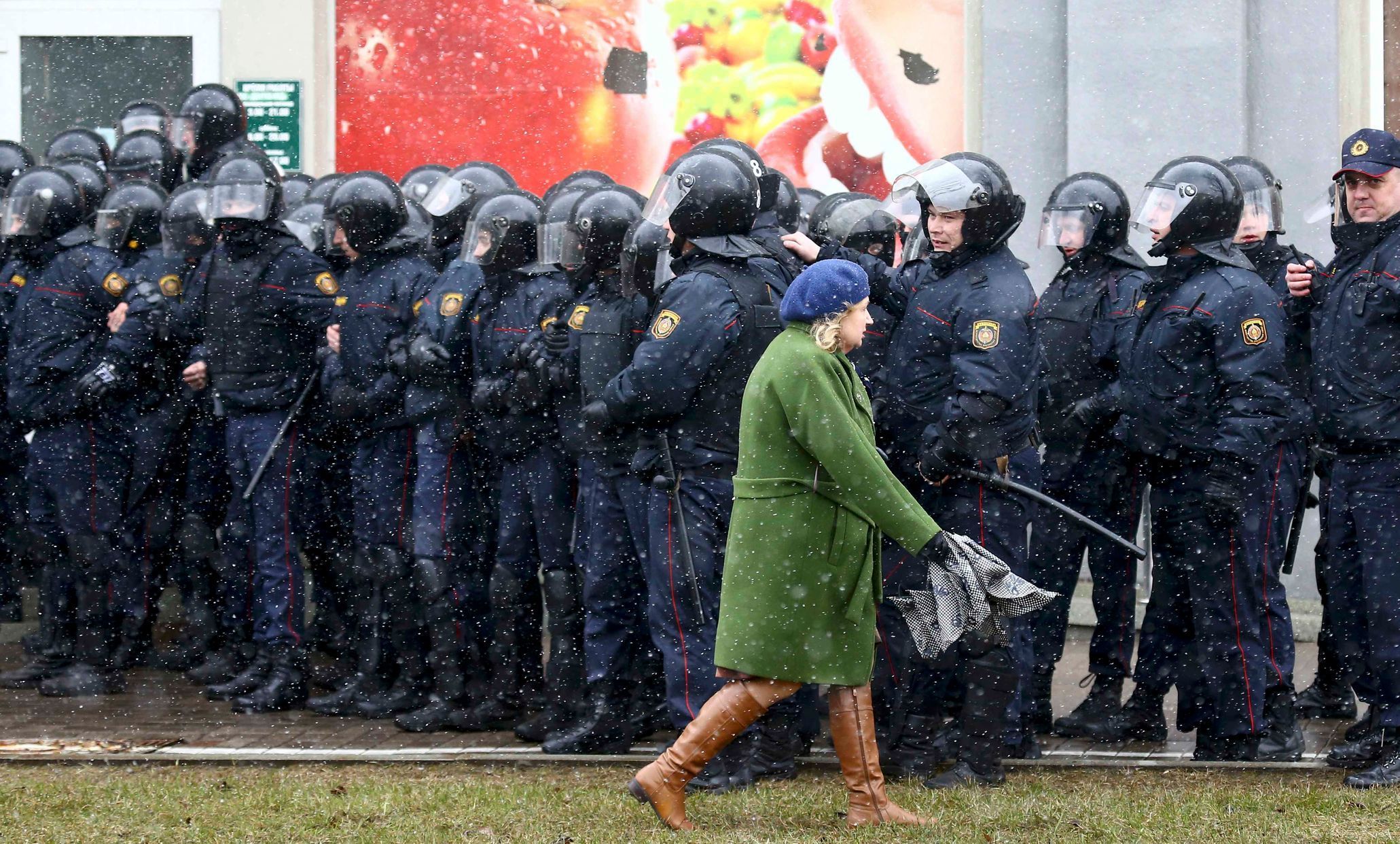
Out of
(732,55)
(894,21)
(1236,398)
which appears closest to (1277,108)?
(894,21)

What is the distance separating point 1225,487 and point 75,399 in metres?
5.02

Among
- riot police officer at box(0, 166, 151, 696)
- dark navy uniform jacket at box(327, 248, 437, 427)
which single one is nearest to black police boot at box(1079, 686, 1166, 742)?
dark navy uniform jacket at box(327, 248, 437, 427)

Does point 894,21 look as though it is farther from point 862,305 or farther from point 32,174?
point 862,305

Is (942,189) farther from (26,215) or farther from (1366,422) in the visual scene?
(26,215)

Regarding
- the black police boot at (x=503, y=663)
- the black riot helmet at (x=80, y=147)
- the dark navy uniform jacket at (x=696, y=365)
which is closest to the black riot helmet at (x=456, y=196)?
the black police boot at (x=503, y=663)

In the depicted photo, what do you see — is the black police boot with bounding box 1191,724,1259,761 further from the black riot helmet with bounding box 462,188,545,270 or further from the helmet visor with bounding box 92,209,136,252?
the helmet visor with bounding box 92,209,136,252

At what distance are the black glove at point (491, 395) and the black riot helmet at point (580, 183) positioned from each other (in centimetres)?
74

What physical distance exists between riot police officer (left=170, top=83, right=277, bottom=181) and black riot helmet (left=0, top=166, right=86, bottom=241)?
0.98 metres

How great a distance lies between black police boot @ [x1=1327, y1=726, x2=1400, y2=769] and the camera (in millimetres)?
6328

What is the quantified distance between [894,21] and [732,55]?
3.36 ft

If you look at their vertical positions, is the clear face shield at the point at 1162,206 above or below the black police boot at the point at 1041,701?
above

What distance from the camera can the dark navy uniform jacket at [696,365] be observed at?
6082 millimetres

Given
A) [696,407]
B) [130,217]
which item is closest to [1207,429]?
[696,407]

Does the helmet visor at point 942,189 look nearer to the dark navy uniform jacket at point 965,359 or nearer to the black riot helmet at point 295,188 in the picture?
the dark navy uniform jacket at point 965,359
